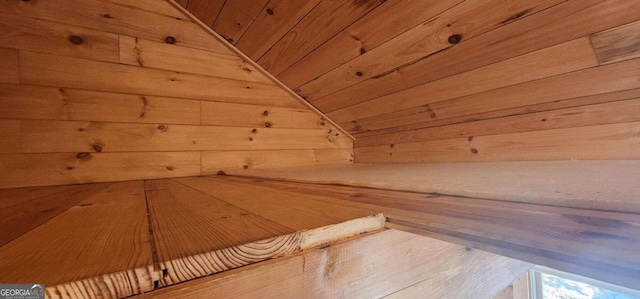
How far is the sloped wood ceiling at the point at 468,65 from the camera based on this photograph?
2.94ft

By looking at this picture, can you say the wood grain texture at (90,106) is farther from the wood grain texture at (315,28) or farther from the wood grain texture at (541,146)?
the wood grain texture at (541,146)

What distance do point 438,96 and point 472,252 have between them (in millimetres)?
859

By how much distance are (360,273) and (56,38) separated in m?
1.75

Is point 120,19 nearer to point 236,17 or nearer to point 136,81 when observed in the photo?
point 136,81

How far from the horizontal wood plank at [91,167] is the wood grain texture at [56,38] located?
502 mm

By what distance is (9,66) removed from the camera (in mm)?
1255

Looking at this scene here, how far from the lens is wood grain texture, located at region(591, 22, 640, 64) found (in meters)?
0.80

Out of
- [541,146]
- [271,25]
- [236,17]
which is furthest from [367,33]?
[541,146]

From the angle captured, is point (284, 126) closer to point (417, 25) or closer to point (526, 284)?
point (417, 25)

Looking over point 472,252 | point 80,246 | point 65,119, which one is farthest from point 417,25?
point 65,119

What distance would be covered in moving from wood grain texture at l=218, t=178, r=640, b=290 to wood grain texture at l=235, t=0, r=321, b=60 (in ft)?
3.37

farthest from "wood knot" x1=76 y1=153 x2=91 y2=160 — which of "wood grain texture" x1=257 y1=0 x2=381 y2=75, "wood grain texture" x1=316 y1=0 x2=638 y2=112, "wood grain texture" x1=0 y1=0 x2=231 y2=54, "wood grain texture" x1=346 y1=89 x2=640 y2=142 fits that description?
"wood grain texture" x1=346 y1=89 x2=640 y2=142

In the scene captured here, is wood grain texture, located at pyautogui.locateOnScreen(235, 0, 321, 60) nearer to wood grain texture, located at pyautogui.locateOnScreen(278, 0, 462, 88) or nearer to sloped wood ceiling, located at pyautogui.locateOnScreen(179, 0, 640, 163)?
sloped wood ceiling, located at pyautogui.locateOnScreen(179, 0, 640, 163)

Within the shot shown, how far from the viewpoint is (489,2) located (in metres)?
0.92
